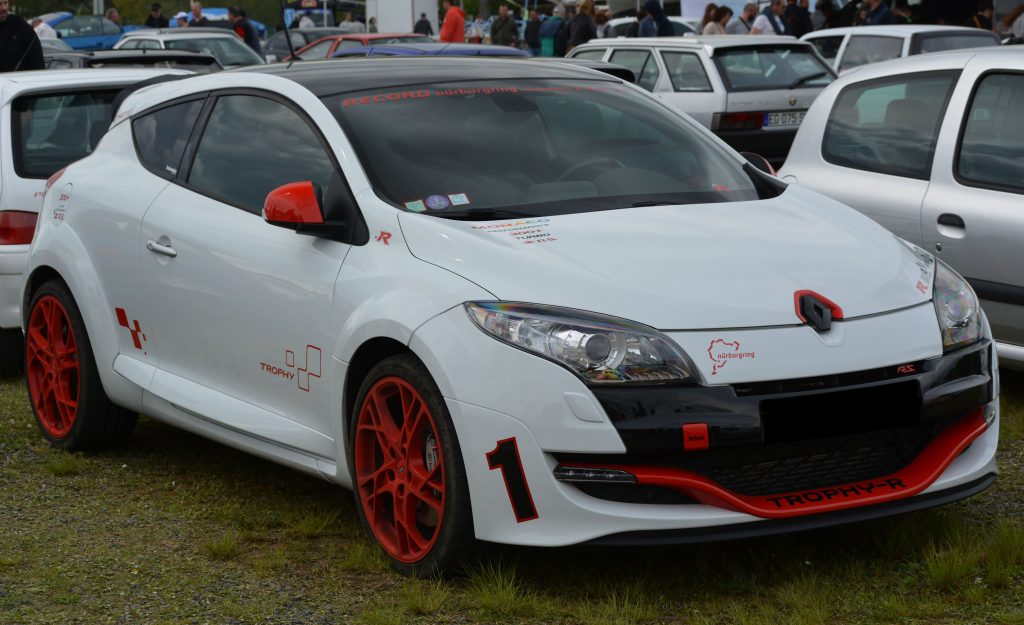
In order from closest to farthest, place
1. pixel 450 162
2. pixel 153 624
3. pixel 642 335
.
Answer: pixel 642 335 → pixel 153 624 → pixel 450 162

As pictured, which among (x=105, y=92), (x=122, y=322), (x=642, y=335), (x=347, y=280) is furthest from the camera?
(x=105, y=92)

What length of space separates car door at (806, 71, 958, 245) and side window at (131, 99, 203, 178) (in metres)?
3.04

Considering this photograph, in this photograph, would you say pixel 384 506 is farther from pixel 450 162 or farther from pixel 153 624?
pixel 450 162

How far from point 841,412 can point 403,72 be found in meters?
2.14

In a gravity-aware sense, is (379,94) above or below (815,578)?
above

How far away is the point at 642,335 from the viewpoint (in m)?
3.82

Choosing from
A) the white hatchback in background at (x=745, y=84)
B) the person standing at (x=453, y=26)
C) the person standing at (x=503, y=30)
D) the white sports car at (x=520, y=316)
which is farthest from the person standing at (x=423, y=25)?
the white sports car at (x=520, y=316)

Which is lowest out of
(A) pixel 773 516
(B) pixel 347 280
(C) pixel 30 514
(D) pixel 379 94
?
(C) pixel 30 514

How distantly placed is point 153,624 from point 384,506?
2.52 feet

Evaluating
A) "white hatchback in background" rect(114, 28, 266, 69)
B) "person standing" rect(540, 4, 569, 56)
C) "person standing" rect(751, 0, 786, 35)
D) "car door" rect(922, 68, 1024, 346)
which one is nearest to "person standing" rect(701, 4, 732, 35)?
"person standing" rect(751, 0, 786, 35)

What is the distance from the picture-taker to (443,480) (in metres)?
4.05

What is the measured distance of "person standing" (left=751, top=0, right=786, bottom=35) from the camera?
69.3 feet

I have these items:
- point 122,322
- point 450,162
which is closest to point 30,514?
point 122,322

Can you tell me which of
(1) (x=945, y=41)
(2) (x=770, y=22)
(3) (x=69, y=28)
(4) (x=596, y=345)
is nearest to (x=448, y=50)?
(1) (x=945, y=41)
